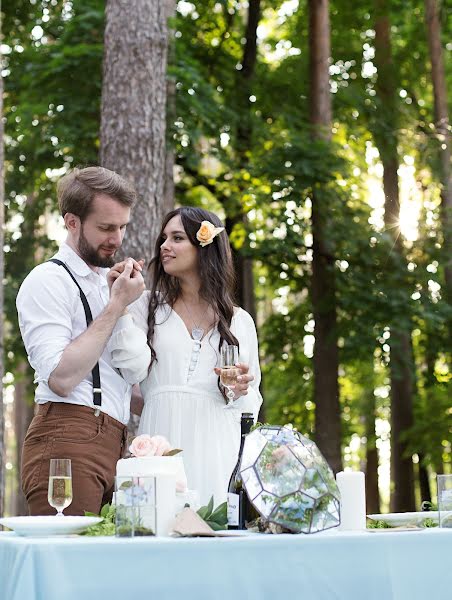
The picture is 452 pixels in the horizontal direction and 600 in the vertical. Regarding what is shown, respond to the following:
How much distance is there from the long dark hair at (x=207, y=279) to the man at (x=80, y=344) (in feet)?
1.09

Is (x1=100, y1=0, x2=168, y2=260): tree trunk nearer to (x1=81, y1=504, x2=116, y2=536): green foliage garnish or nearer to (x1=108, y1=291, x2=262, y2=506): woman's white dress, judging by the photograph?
(x1=108, y1=291, x2=262, y2=506): woman's white dress

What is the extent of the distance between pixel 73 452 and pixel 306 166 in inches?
359

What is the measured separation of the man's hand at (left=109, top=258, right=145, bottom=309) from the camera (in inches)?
141

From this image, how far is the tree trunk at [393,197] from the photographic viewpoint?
46.9ft

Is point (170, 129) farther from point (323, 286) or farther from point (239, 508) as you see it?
point (239, 508)

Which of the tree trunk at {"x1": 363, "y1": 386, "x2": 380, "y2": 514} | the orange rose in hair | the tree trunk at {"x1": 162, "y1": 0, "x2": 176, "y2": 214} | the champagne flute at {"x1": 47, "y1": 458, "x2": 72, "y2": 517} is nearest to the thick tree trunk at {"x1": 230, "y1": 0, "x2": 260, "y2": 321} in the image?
the tree trunk at {"x1": 162, "y1": 0, "x2": 176, "y2": 214}

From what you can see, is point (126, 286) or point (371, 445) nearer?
point (126, 286)

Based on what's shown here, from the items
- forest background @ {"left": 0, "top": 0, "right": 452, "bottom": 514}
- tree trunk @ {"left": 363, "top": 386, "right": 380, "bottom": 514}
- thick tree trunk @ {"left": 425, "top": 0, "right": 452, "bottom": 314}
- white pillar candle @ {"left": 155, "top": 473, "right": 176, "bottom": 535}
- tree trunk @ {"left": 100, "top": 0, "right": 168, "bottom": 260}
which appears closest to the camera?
white pillar candle @ {"left": 155, "top": 473, "right": 176, "bottom": 535}

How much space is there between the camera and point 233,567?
249cm

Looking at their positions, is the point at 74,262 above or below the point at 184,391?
above

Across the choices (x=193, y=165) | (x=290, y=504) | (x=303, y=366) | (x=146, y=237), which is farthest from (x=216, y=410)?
(x=303, y=366)

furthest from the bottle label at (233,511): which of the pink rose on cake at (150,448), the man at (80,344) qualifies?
the man at (80,344)

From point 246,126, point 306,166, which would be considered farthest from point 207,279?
point 246,126

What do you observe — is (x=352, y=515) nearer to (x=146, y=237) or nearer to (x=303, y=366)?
(x=146, y=237)
